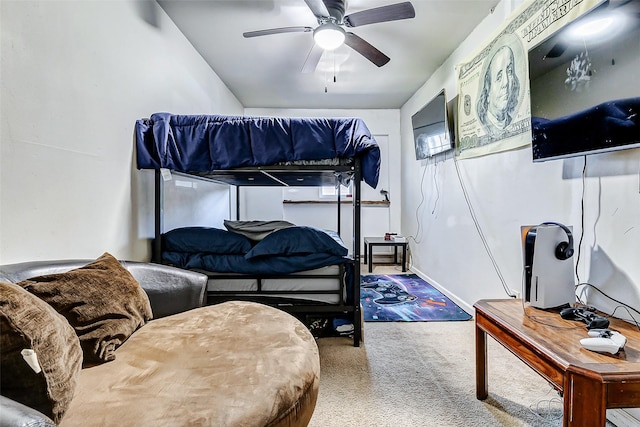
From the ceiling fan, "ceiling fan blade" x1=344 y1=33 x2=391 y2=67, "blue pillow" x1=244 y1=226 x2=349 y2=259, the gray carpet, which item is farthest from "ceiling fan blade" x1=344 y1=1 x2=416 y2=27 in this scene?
the gray carpet

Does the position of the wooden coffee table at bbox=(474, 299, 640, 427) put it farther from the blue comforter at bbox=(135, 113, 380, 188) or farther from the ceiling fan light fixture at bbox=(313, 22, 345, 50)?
the ceiling fan light fixture at bbox=(313, 22, 345, 50)

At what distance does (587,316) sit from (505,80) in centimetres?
→ 165

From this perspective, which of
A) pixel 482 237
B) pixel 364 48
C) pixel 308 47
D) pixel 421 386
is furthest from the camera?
pixel 308 47

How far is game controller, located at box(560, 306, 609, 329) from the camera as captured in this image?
117 centimetres

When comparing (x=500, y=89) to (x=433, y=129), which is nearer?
(x=500, y=89)

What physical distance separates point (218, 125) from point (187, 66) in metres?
1.26

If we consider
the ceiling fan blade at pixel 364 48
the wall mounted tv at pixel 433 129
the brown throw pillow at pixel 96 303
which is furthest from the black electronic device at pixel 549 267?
the wall mounted tv at pixel 433 129

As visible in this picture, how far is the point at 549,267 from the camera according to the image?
54.6 inches

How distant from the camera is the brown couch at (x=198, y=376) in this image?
761 mm

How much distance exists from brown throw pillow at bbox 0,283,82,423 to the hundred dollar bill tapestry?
241cm

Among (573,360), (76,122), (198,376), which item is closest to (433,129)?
(573,360)

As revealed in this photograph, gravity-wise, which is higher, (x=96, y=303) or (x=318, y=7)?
(x=318, y=7)

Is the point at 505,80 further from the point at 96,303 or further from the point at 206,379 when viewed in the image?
the point at 96,303

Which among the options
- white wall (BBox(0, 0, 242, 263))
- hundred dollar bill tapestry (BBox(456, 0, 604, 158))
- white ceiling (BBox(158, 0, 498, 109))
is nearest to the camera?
white wall (BBox(0, 0, 242, 263))
